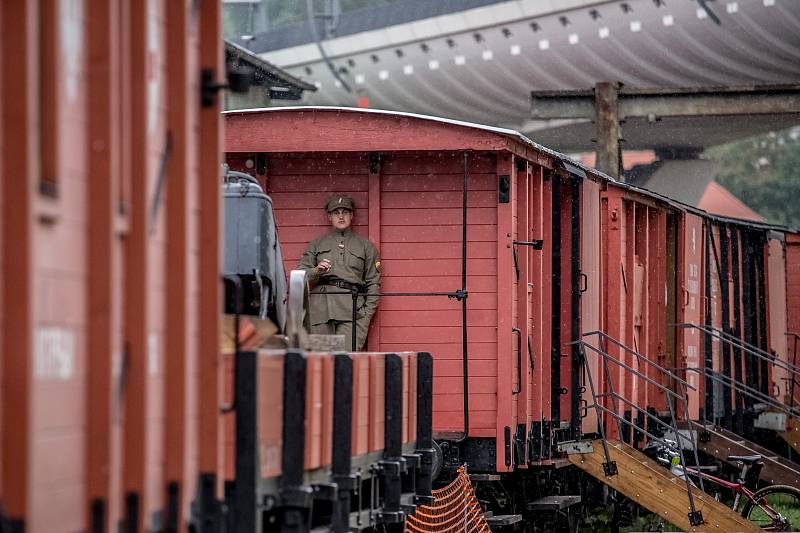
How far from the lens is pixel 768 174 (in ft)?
229

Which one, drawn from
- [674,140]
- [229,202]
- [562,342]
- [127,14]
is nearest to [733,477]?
[562,342]

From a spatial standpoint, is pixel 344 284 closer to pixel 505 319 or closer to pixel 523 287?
pixel 505 319

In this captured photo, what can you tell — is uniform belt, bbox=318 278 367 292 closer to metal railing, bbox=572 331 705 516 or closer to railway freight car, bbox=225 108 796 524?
railway freight car, bbox=225 108 796 524

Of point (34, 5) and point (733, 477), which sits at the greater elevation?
point (34, 5)

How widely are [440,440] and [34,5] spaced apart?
772cm

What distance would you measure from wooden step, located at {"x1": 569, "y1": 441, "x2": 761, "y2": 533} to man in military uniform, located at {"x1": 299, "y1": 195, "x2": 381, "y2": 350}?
2367mm

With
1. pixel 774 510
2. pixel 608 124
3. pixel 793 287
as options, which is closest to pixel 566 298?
pixel 774 510

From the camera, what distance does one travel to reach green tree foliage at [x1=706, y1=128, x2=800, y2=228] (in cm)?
6869

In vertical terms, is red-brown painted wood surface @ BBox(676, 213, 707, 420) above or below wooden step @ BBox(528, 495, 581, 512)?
above

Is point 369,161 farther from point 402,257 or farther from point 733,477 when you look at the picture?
point 733,477

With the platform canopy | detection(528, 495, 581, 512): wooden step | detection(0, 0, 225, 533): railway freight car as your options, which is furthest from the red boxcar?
the platform canopy

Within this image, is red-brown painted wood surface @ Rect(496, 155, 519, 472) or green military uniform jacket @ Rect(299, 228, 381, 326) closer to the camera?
red-brown painted wood surface @ Rect(496, 155, 519, 472)

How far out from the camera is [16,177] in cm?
369

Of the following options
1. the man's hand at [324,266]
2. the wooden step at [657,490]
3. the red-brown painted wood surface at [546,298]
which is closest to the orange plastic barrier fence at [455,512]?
the red-brown painted wood surface at [546,298]
